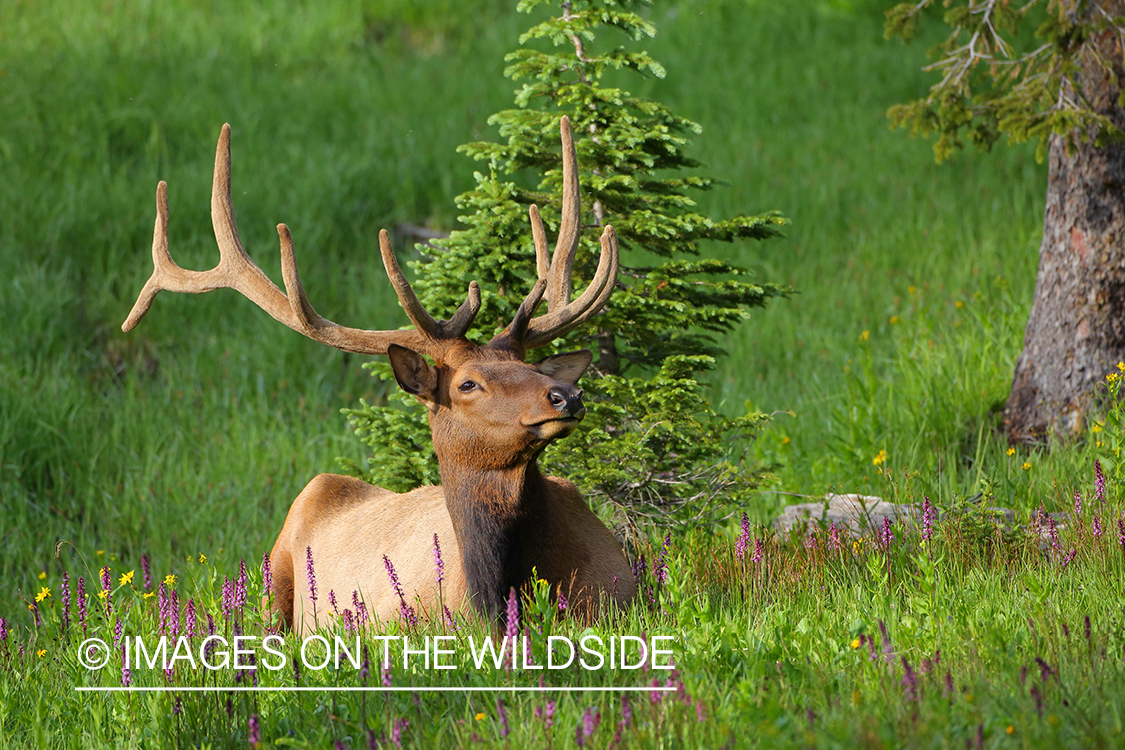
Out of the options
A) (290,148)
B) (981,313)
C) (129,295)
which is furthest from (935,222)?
(129,295)

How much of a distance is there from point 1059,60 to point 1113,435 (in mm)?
2479

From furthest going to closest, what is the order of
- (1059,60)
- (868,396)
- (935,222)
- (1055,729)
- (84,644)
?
(935,222) < (868,396) < (1059,60) < (84,644) < (1055,729)

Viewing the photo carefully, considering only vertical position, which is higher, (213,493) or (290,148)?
(290,148)

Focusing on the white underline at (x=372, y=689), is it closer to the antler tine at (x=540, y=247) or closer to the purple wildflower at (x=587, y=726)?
the purple wildflower at (x=587, y=726)

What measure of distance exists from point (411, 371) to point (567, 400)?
0.86 m

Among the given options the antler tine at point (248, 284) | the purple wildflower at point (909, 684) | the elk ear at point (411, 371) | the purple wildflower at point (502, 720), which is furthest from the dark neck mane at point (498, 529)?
the purple wildflower at point (909, 684)

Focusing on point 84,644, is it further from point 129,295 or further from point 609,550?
point 129,295

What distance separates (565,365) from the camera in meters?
5.09

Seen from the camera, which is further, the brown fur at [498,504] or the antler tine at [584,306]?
the antler tine at [584,306]

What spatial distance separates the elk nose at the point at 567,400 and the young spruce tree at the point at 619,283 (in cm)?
145

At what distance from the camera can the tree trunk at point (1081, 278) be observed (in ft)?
21.9

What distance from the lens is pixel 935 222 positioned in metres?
11.2

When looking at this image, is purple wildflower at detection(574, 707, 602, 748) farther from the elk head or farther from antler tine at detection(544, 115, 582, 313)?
antler tine at detection(544, 115, 582, 313)

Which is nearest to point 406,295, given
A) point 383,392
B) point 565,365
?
point 565,365
